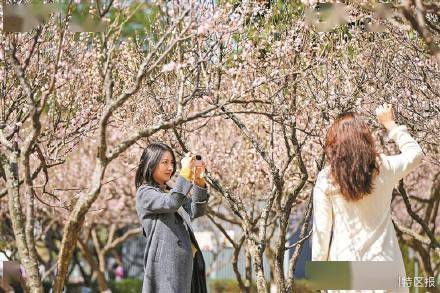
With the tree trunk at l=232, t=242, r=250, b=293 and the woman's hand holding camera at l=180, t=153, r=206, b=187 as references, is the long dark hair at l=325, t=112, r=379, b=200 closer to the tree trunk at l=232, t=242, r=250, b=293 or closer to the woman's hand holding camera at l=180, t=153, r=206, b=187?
the woman's hand holding camera at l=180, t=153, r=206, b=187

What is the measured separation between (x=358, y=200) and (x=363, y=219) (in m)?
0.09

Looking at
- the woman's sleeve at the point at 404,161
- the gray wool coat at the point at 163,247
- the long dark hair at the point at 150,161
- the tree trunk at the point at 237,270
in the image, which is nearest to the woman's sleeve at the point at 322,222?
the woman's sleeve at the point at 404,161

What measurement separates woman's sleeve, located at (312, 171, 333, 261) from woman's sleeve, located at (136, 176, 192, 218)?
1033 mm

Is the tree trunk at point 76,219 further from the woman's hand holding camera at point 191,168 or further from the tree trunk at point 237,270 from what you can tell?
the tree trunk at point 237,270

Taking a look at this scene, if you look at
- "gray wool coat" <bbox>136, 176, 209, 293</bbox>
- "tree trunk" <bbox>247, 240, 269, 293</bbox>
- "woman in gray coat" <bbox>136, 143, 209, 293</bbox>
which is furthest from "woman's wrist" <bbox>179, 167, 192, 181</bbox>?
"tree trunk" <bbox>247, 240, 269, 293</bbox>

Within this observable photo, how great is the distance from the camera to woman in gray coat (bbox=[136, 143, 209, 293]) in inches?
201

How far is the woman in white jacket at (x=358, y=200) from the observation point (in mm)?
4109

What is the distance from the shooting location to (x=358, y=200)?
13.6 feet

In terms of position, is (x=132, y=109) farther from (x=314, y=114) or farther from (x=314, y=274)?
(x=314, y=274)

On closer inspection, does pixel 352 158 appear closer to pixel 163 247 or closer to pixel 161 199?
pixel 161 199

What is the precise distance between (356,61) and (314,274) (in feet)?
13.7

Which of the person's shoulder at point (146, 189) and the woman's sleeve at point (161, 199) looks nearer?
the woman's sleeve at point (161, 199)

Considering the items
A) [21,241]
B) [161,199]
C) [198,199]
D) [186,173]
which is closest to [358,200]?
[186,173]

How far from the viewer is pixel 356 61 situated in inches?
316
